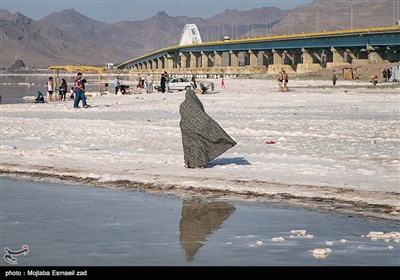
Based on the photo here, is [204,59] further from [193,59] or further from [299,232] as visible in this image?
[299,232]

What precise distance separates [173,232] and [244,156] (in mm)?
8590

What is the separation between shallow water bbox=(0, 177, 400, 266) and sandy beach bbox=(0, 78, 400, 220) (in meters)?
1.06

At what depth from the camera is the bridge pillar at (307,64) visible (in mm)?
123900

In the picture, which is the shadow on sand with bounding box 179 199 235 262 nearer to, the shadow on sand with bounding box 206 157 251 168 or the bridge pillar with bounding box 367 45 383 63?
the shadow on sand with bounding box 206 157 251 168

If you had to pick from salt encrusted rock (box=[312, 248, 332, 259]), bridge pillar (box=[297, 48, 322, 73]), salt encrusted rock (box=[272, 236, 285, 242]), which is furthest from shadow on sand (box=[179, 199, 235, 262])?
bridge pillar (box=[297, 48, 322, 73])

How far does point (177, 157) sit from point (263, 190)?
4.98 metres

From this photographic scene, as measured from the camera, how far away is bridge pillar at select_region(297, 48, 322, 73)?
406 ft

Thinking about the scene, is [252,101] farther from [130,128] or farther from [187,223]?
[187,223]

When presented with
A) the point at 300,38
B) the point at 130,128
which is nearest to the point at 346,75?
the point at 300,38

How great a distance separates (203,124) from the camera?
612 inches

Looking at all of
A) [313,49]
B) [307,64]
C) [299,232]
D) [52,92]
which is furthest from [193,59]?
[299,232]

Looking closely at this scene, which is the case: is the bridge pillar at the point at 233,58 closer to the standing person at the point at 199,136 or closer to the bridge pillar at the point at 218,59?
the bridge pillar at the point at 218,59

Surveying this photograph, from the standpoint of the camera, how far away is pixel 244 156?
60.9 feet

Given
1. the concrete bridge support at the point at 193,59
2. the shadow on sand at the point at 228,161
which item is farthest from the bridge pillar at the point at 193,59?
the shadow on sand at the point at 228,161
